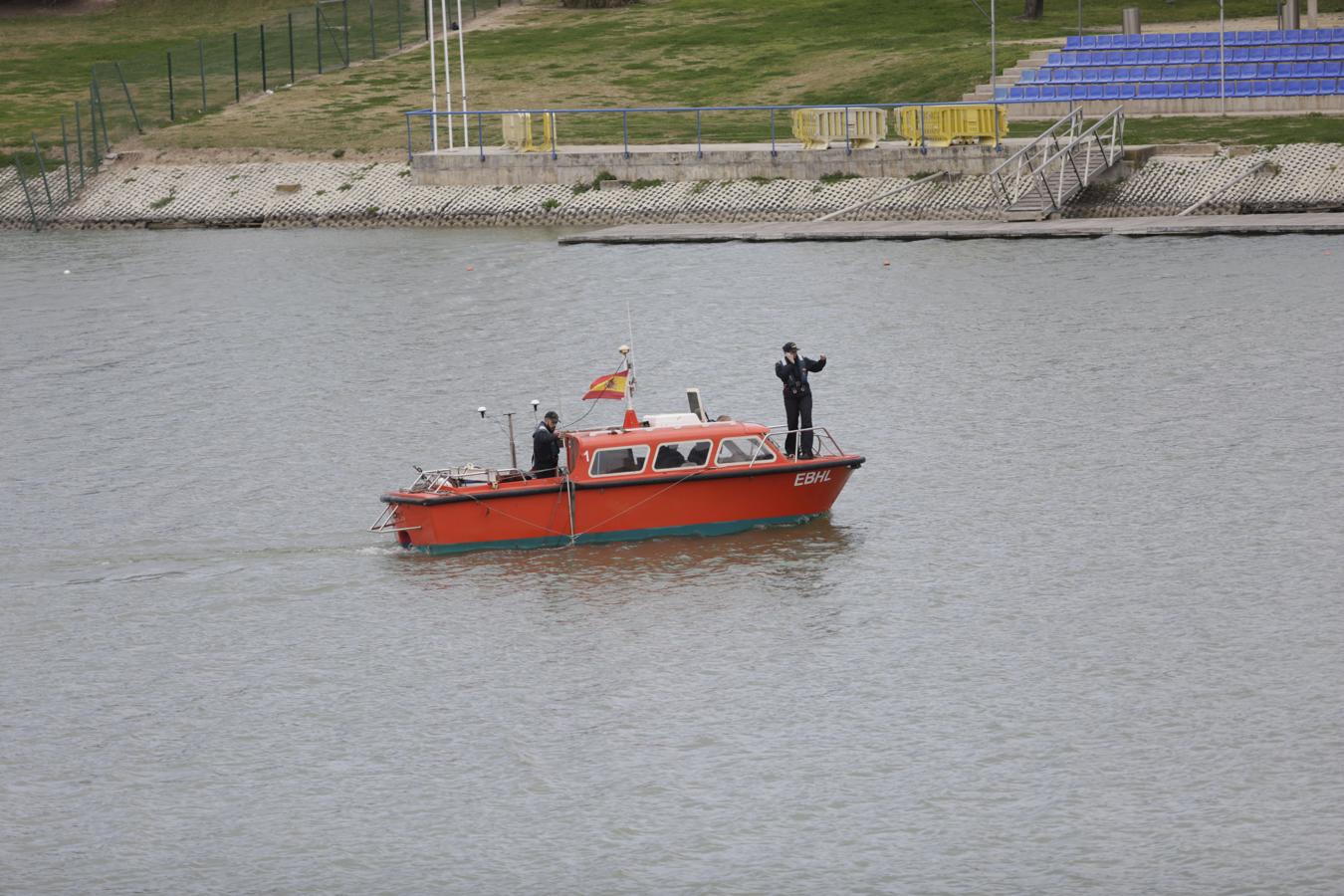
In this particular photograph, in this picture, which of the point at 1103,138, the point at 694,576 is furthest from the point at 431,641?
the point at 1103,138

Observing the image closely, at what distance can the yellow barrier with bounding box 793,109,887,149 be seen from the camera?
60.2 metres

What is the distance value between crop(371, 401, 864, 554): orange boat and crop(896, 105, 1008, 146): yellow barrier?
105ft

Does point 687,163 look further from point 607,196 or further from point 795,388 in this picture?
point 795,388

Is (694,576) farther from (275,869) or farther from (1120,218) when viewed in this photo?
(1120,218)

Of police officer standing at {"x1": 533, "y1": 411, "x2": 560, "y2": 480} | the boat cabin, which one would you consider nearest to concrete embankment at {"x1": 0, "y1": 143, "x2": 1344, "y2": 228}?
the boat cabin

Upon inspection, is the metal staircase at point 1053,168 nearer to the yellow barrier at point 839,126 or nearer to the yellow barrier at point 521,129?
the yellow barrier at point 839,126

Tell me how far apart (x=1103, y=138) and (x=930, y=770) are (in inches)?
1663

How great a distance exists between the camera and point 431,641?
79.8ft

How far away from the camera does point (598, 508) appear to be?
27562 mm

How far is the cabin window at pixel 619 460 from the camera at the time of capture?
27.4 meters

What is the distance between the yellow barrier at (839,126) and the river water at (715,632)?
57.8 ft

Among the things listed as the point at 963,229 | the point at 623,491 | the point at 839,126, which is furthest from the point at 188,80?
the point at 623,491

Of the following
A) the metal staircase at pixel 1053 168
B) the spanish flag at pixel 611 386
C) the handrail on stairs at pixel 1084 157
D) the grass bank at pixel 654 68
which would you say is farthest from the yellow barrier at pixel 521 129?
the spanish flag at pixel 611 386

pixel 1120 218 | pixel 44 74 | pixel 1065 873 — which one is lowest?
pixel 1065 873
